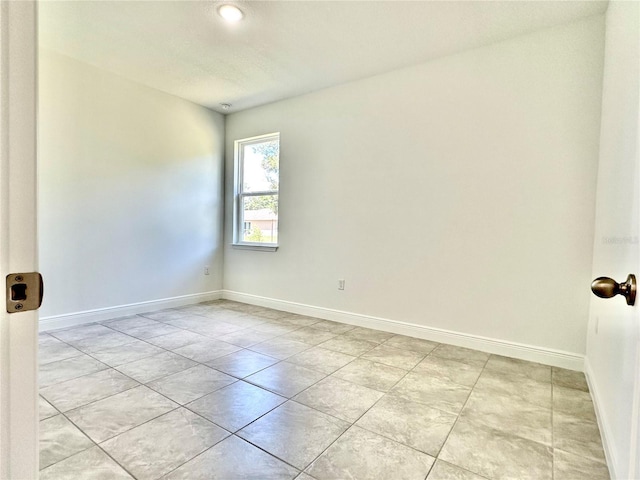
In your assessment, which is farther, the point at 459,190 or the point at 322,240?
the point at 322,240

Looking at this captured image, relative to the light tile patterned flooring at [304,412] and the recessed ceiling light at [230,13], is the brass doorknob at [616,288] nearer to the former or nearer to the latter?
the light tile patterned flooring at [304,412]

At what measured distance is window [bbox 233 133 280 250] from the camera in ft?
14.4

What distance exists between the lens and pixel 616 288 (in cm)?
74

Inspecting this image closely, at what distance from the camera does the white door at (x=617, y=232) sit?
117 cm

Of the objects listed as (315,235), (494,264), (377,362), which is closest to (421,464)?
(377,362)

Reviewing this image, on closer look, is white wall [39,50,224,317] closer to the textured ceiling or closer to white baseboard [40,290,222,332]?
white baseboard [40,290,222,332]

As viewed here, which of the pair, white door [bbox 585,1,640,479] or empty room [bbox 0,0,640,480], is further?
empty room [bbox 0,0,640,480]

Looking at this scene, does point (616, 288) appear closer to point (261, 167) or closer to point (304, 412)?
point (304, 412)

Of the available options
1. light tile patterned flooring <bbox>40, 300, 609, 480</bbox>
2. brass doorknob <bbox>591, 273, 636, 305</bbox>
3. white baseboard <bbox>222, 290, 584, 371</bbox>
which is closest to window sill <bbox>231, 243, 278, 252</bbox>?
white baseboard <bbox>222, 290, 584, 371</bbox>

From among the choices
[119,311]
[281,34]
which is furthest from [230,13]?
[119,311]

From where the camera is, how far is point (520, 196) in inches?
106

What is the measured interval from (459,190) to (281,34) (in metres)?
2.01

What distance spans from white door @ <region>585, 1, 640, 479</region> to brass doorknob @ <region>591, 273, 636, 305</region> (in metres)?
0.28

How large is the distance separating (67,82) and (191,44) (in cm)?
136
